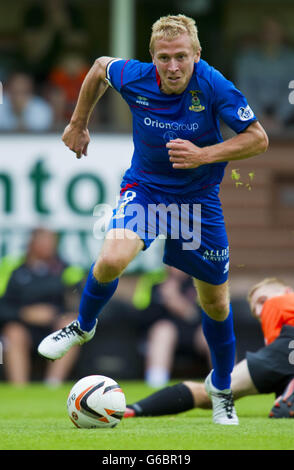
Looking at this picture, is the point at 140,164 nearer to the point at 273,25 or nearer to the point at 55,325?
the point at 55,325

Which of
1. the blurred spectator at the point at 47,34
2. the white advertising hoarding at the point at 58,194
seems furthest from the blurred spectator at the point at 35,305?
the blurred spectator at the point at 47,34

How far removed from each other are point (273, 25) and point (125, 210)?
821 cm

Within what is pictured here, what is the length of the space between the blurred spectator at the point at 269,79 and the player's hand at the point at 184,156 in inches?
298

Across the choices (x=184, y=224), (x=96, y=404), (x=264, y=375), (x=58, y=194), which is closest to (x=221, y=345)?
(x=264, y=375)

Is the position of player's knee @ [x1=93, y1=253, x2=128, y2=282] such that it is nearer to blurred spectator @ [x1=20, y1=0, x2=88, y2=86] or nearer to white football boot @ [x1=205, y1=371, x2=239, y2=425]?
white football boot @ [x1=205, y1=371, x2=239, y2=425]

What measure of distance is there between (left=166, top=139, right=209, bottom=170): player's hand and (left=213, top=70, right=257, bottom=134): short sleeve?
1.03 ft

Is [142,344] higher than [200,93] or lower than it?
lower

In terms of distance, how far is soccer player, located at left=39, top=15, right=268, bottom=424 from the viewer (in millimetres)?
6070

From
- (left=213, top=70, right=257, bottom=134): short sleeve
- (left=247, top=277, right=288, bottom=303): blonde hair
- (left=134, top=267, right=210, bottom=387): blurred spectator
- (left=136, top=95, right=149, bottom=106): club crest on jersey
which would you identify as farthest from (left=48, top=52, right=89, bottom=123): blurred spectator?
(left=213, top=70, right=257, bottom=134): short sleeve

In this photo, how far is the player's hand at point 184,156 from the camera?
595 cm

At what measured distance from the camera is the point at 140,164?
21.3ft
